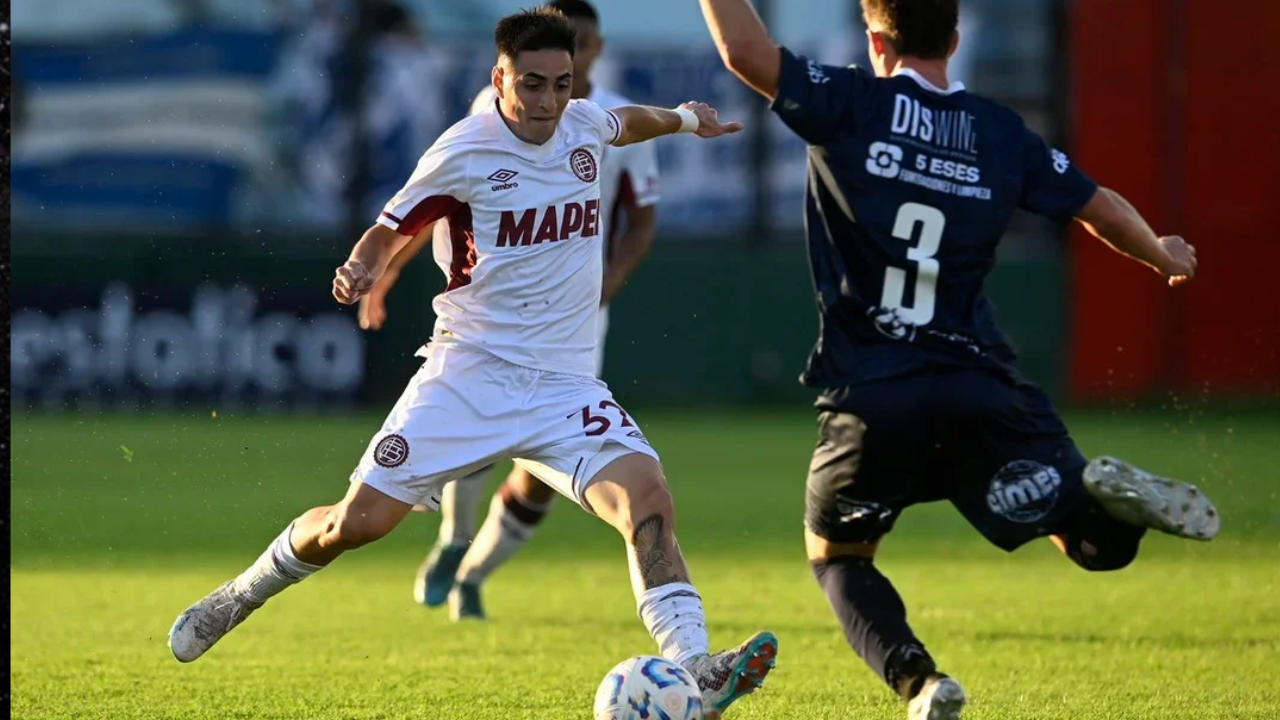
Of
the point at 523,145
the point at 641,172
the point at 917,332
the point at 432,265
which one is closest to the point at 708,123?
the point at 523,145

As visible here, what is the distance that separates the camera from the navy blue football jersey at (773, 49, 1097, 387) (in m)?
4.99

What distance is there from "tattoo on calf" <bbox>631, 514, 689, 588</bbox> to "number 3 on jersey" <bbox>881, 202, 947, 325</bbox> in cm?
88

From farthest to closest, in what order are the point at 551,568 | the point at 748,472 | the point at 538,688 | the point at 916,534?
the point at 748,472 → the point at 916,534 → the point at 551,568 → the point at 538,688

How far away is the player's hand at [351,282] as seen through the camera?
4895mm

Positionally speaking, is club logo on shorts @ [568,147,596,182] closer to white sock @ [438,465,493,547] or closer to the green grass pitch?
the green grass pitch

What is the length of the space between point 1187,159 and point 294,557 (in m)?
15.7

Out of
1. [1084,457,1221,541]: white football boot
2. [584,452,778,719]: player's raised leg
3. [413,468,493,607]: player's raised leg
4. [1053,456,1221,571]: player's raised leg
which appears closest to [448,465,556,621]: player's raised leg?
[413,468,493,607]: player's raised leg

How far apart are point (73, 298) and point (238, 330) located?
5.72 ft

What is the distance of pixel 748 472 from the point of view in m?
13.1

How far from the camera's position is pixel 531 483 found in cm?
747

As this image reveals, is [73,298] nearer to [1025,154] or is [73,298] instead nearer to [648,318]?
[648,318]

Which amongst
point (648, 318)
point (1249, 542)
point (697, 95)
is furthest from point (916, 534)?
point (697, 95)

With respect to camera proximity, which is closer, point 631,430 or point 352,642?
point 631,430

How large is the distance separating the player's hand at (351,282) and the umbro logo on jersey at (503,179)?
0.48 meters
